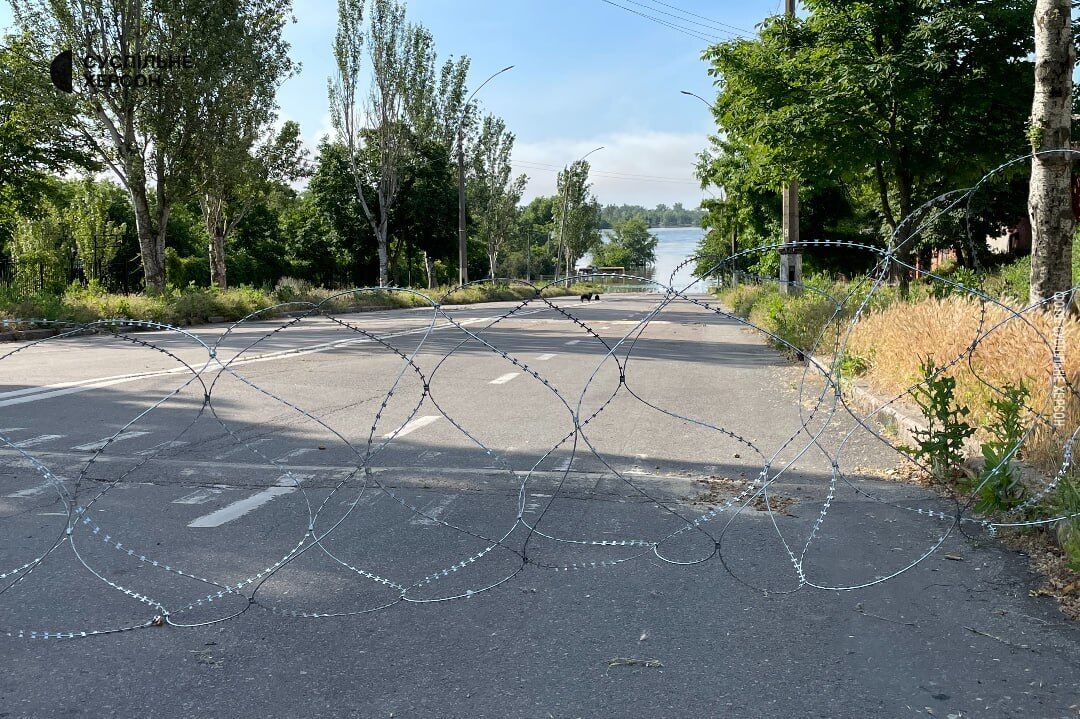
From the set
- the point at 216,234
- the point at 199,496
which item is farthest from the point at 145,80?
the point at 199,496

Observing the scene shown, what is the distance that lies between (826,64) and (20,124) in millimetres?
23196

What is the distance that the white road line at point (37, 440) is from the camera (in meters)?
7.60

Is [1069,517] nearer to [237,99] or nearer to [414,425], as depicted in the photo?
[414,425]

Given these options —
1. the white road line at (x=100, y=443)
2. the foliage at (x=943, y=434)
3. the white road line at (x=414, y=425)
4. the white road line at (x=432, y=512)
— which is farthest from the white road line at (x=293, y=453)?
the foliage at (x=943, y=434)

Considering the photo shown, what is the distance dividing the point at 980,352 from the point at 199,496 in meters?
6.44

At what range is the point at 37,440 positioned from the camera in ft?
25.6

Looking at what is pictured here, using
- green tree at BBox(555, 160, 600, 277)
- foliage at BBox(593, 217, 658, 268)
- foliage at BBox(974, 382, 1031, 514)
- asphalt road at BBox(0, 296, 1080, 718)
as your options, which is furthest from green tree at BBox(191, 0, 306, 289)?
foliage at BBox(593, 217, 658, 268)

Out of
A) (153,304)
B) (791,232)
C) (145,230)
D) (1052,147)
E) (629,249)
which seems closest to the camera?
(1052,147)

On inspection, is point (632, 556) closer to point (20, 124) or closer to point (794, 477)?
point (794, 477)

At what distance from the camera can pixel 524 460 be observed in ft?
24.1

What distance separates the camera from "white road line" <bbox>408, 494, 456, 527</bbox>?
5.46 metres

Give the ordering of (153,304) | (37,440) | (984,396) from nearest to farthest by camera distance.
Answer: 1. (984,396)
2. (37,440)
3. (153,304)

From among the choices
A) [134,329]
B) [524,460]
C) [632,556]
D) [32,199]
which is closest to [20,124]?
[32,199]

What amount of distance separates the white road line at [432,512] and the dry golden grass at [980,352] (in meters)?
3.26
